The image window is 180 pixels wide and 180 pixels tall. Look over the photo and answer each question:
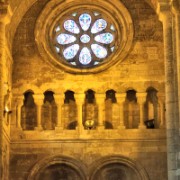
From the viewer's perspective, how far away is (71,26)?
3566 centimetres

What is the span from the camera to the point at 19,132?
111 ft

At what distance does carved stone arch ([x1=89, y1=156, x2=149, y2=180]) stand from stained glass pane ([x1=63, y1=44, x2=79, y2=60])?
459cm

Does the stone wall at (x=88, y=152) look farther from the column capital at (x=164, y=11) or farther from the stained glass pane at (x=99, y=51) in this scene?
the column capital at (x=164, y=11)

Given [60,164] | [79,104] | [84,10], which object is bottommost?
[60,164]

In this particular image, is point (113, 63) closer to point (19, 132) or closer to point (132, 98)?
point (132, 98)

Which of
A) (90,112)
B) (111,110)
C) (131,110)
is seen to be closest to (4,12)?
(90,112)

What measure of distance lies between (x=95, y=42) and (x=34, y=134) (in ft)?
15.2

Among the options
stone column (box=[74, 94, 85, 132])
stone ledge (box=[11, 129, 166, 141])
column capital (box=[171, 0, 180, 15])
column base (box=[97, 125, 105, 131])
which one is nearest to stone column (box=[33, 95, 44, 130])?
stone ledge (box=[11, 129, 166, 141])

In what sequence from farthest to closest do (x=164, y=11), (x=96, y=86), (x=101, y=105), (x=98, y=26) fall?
1. (x=98, y=26)
2. (x=96, y=86)
3. (x=101, y=105)
4. (x=164, y=11)

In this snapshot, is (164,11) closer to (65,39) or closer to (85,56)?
(85,56)

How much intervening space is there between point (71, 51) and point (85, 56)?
626 mm

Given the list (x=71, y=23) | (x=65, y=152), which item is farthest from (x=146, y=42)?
(x=65, y=152)

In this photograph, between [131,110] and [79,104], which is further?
[131,110]

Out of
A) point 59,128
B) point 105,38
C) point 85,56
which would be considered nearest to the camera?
point 59,128
